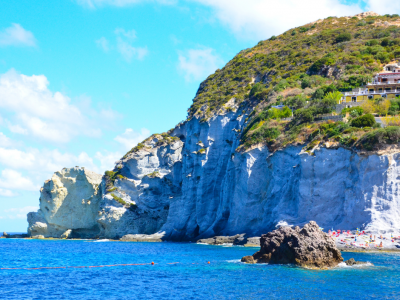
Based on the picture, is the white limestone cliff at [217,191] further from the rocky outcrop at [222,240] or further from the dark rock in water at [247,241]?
the dark rock in water at [247,241]

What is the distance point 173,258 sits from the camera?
4119cm

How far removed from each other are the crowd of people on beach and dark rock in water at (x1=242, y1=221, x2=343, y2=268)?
8.04 meters

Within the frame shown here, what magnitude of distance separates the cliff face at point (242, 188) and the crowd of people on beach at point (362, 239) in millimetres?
1030

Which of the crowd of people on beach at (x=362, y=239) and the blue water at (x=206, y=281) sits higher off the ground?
the crowd of people on beach at (x=362, y=239)

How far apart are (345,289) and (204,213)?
46140mm

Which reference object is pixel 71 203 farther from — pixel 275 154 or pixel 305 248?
pixel 305 248

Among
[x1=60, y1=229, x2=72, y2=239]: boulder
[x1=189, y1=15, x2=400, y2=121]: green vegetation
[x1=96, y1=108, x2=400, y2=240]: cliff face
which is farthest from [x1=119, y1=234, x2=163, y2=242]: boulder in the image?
[x1=189, y1=15, x2=400, y2=121]: green vegetation

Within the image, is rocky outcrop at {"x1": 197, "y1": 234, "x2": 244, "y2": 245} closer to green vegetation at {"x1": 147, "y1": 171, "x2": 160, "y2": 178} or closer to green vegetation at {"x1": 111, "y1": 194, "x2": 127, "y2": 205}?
green vegetation at {"x1": 111, "y1": 194, "x2": 127, "y2": 205}

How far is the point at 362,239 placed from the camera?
4016 centimetres

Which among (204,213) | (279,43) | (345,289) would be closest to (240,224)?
(204,213)

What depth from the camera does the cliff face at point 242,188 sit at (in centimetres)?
4338

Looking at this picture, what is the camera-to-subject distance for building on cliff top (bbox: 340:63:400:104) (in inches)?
2406

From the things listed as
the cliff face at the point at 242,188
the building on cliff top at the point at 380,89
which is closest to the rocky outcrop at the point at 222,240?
the cliff face at the point at 242,188

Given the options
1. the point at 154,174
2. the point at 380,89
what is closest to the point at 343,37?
the point at 380,89
